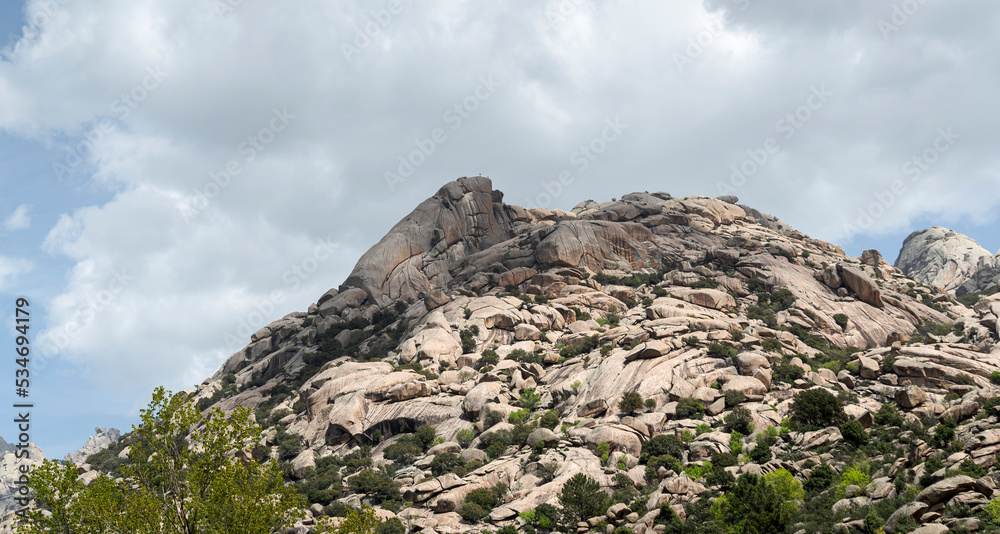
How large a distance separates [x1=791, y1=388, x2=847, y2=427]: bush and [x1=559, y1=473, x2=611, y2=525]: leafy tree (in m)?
17.9

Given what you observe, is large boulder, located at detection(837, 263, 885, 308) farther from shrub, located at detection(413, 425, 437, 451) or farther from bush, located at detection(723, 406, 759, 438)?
shrub, located at detection(413, 425, 437, 451)

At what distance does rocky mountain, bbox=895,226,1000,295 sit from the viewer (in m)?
139

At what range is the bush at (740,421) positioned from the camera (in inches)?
1962

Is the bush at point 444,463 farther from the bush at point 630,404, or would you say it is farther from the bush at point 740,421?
the bush at point 740,421

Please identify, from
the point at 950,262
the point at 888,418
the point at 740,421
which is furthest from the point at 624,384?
the point at 950,262

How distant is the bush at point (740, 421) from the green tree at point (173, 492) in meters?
38.6

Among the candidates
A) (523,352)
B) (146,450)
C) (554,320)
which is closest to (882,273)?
(554,320)

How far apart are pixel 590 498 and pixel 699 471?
8953 mm

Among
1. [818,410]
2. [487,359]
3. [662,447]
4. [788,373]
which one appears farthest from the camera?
[487,359]

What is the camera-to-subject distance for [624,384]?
5966 cm

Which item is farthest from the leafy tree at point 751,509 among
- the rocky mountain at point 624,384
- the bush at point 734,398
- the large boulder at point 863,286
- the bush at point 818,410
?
the large boulder at point 863,286

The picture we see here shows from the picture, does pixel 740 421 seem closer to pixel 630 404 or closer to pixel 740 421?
pixel 740 421

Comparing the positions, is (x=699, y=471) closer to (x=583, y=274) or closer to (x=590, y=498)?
(x=590, y=498)

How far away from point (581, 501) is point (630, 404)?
16.1 m
